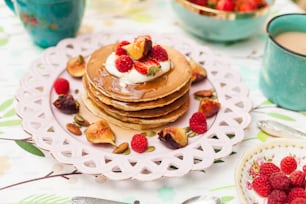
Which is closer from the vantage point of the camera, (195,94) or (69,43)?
(195,94)

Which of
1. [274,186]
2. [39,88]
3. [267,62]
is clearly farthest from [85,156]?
[267,62]

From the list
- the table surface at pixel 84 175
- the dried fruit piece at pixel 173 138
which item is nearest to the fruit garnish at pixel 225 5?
the table surface at pixel 84 175

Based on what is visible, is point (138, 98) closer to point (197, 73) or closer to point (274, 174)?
point (197, 73)

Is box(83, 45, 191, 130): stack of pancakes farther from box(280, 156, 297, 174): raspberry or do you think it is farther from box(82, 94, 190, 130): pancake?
box(280, 156, 297, 174): raspberry

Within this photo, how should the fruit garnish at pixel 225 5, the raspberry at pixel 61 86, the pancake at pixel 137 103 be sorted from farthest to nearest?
the fruit garnish at pixel 225 5, the raspberry at pixel 61 86, the pancake at pixel 137 103

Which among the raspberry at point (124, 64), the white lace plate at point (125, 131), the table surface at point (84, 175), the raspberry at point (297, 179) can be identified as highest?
the raspberry at point (124, 64)

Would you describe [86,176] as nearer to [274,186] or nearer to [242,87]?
[274,186]

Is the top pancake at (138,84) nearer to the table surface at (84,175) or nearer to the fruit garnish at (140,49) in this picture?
the fruit garnish at (140,49)

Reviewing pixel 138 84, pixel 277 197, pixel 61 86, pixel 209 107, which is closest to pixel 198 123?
pixel 209 107
